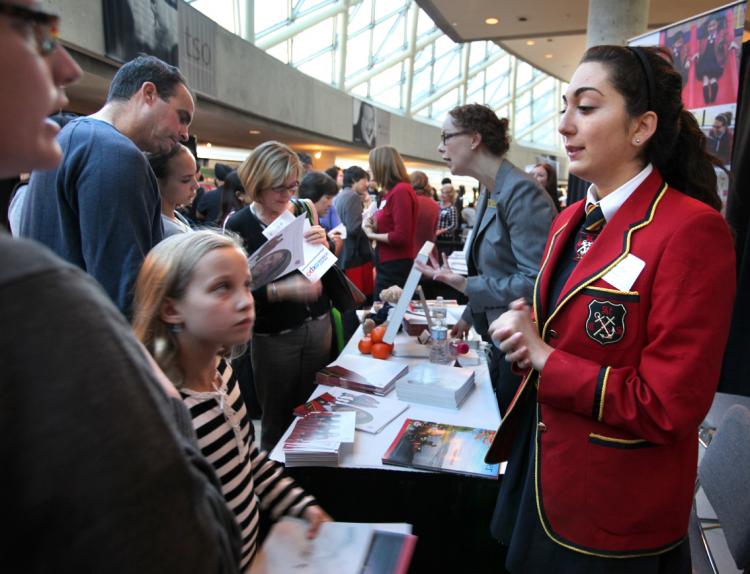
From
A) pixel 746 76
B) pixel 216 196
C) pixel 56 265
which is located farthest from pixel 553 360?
pixel 216 196

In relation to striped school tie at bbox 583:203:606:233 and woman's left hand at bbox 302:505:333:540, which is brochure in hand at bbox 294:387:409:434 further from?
striped school tie at bbox 583:203:606:233

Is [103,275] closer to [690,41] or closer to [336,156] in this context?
[690,41]

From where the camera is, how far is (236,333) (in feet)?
3.83

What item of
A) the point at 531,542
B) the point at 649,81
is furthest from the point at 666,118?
the point at 531,542

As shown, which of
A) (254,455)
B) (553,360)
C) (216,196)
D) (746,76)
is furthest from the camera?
(216,196)

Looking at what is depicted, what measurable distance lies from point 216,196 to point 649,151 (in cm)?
459

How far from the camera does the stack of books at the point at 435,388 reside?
1.90m

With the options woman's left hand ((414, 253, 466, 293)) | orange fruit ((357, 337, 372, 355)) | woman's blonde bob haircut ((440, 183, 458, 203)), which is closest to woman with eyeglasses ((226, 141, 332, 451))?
orange fruit ((357, 337, 372, 355))

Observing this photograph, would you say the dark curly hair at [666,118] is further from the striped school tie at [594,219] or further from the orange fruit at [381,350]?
the orange fruit at [381,350]

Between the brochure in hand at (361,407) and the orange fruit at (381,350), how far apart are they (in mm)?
405

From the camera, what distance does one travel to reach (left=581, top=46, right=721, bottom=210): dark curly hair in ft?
3.63

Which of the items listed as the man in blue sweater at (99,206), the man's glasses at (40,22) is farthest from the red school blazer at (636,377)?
the man in blue sweater at (99,206)

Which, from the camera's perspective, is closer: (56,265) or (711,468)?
(56,265)

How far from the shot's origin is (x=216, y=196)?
16.8ft
